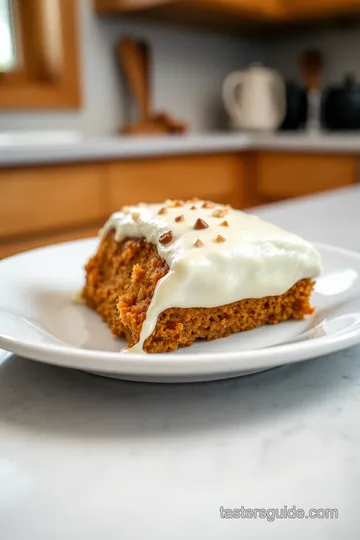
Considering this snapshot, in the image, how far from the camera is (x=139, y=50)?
2.48m

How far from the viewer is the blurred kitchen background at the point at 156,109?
1.77 meters

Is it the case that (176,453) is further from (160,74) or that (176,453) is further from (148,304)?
(160,74)

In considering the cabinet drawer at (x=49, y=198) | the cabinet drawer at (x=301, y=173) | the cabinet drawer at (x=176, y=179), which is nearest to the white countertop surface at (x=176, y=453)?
the cabinet drawer at (x=49, y=198)

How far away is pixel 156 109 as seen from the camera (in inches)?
108

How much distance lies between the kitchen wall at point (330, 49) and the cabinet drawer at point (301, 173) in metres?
0.83

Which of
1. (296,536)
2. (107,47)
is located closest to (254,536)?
(296,536)

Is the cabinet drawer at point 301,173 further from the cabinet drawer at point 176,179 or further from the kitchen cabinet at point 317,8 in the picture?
the kitchen cabinet at point 317,8

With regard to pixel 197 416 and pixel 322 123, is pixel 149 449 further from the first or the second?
pixel 322 123

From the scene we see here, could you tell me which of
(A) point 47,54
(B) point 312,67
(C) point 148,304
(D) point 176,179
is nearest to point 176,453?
(C) point 148,304

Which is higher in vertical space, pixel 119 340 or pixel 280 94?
pixel 280 94

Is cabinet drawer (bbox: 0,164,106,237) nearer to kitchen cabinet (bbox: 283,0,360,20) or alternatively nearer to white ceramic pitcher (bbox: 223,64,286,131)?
white ceramic pitcher (bbox: 223,64,286,131)

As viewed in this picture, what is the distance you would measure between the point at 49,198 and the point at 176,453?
1458 millimetres

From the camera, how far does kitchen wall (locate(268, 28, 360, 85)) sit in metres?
2.86

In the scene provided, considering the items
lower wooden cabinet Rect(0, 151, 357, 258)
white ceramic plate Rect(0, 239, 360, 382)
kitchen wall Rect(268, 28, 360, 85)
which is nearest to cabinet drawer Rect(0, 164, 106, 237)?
lower wooden cabinet Rect(0, 151, 357, 258)
